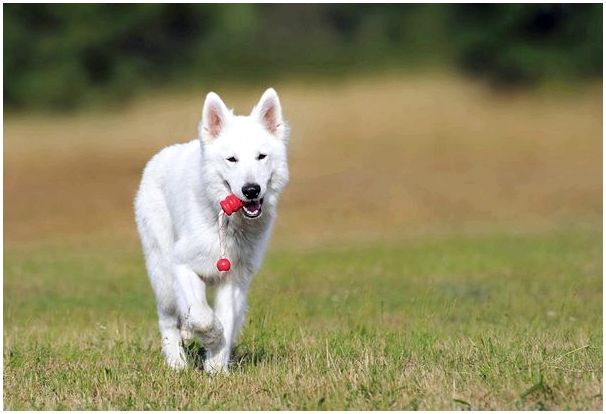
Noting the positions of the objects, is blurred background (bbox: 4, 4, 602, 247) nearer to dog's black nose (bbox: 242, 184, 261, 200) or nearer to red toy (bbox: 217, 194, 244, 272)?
red toy (bbox: 217, 194, 244, 272)

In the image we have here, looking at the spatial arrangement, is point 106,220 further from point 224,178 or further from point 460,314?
point 224,178

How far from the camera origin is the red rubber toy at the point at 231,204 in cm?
765

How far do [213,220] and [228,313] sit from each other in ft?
2.17

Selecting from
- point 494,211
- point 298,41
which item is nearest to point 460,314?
point 494,211

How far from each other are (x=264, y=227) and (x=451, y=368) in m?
1.70

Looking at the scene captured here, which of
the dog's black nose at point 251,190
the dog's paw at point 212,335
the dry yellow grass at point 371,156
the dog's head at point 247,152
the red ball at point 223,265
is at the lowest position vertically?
the dry yellow grass at point 371,156

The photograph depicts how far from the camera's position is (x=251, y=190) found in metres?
7.41

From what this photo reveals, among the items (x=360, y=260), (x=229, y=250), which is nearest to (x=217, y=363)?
(x=229, y=250)

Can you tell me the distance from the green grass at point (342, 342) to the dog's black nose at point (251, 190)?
114 cm

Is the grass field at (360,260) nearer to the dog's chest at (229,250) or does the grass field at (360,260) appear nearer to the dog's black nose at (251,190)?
the dog's chest at (229,250)

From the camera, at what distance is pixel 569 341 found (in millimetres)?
8570

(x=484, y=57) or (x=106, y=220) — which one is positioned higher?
(x=484, y=57)

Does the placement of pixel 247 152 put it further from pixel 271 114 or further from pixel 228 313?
pixel 228 313

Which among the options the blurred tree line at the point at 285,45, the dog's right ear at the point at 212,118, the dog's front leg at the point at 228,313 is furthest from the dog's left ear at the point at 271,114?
the blurred tree line at the point at 285,45
